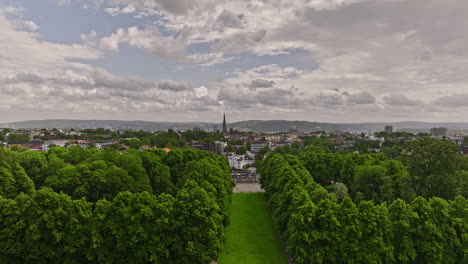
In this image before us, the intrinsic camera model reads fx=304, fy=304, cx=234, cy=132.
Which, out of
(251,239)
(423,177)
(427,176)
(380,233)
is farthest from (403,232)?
(251,239)

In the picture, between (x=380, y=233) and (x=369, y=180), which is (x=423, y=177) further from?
(x=380, y=233)

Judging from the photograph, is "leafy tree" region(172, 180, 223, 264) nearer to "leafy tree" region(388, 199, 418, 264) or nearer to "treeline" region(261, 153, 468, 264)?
"treeline" region(261, 153, 468, 264)

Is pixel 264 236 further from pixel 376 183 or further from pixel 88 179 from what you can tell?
pixel 88 179

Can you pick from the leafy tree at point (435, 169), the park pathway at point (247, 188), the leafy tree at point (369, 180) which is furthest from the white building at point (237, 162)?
the leafy tree at point (435, 169)

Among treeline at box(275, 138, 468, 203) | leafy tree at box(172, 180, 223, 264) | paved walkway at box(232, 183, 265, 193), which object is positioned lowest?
paved walkway at box(232, 183, 265, 193)

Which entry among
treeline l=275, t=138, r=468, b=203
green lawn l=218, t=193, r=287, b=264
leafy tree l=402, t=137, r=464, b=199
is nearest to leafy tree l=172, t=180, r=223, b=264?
green lawn l=218, t=193, r=287, b=264

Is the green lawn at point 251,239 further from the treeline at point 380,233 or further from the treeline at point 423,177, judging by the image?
the treeline at point 423,177

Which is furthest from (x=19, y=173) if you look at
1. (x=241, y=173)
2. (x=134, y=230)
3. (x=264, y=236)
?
(x=241, y=173)
